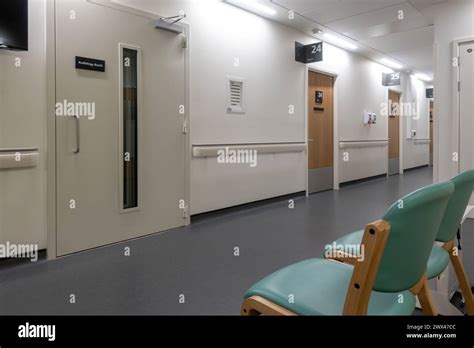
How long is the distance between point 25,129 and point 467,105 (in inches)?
195

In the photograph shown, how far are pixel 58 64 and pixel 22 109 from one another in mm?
495

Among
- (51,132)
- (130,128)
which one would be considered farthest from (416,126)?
(51,132)

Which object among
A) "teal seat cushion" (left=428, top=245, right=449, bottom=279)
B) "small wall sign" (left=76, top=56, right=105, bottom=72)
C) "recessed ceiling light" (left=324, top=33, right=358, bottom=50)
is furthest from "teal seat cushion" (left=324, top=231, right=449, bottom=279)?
"recessed ceiling light" (left=324, top=33, right=358, bottom=50)

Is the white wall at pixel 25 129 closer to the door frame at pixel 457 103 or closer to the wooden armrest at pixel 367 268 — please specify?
the wooden armrest at pixel 367 268

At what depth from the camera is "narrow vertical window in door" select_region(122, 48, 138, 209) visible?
3557 mm

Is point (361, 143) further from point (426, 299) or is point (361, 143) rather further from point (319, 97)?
point (426, 299)

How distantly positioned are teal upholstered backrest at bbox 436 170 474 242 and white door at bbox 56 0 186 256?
9.40 ft

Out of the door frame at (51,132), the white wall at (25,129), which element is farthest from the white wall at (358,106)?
the white wall at (25,129)

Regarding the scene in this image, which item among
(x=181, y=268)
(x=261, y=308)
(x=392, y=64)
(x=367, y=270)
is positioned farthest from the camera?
(x=392, y=64)

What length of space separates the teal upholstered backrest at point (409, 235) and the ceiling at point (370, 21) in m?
4.39

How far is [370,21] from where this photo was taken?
18.4 feet

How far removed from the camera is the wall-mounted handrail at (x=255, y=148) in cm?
432

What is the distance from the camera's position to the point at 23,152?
2889 millimetres
